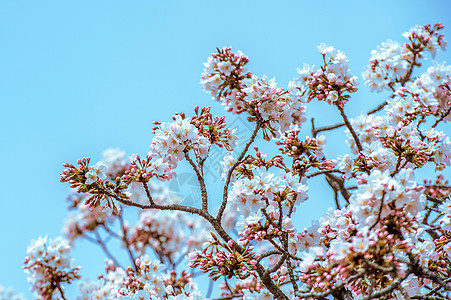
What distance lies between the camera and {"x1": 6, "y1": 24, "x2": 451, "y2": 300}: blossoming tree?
2545 millimetres

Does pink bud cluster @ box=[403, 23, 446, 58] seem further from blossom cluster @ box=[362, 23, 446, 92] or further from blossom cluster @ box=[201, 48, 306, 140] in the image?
blossom cluster @ box=[201, 48, 306, 140]

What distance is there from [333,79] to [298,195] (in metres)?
1.65

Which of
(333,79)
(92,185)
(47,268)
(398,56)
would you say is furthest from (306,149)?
(47,268)

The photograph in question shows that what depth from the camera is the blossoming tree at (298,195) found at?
100 inches

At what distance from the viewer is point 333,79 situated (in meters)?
4.49

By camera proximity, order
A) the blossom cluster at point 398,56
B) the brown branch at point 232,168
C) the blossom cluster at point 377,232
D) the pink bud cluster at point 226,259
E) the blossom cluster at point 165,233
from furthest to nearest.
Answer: the blossom cluster at point 165,233 < the blossom cluster at point 398,56 < the brown branch at point 232,168 < the pink bud cluster at point 226,259 < the blossom cluster at point 377,232

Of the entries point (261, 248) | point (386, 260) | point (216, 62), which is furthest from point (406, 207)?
point (261, 248)

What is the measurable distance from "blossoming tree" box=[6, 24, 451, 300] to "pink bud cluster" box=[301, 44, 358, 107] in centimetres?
1

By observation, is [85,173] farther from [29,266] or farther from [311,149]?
[29,266]

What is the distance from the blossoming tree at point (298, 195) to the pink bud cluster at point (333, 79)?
13 mm

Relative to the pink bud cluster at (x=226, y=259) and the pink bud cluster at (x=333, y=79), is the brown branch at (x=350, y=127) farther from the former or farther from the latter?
the pink bud cluster at (x=226, y=259)

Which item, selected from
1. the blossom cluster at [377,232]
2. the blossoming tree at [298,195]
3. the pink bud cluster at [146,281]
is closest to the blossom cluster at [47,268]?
the blossoming tree at [298,195]

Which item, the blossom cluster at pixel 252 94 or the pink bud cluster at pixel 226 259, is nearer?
the pink bud cluster at pixel 226 259

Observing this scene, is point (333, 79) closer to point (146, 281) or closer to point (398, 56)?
point (398, 56)
